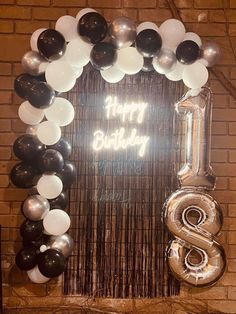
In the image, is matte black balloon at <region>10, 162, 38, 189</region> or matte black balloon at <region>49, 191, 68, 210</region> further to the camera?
matte black balloon at <region>49, 191, 68, 210</region>

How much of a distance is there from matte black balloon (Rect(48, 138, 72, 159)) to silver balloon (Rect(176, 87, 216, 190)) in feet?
2.54

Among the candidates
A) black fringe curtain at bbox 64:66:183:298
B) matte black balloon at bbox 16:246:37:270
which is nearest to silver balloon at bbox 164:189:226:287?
black fringe curtain at bbox 64:66:183:298

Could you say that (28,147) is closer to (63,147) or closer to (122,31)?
(63,147)

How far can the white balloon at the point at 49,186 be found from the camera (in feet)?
9.45

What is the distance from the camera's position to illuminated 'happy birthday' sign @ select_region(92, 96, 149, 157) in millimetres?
3191

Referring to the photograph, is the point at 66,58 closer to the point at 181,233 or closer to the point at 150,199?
the point at 150,199

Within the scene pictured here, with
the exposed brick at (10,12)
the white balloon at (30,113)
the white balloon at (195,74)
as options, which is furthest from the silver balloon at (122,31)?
the exposed brick at (10,12)

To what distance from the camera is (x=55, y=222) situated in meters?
2.89

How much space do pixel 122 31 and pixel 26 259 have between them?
152cm

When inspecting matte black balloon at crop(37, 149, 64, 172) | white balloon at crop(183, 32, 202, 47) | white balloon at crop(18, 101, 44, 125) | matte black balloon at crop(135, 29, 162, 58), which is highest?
white balloon at crop(183, 32, 202, 47)

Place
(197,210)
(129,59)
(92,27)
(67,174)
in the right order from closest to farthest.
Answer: (92,27) < (129,59) < (67,174) < (197,210)

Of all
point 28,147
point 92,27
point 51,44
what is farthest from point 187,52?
point 28,147

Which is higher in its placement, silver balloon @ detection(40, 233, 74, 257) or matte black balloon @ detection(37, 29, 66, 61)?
matte black balloon @ detection(37, 29, 66, 61)

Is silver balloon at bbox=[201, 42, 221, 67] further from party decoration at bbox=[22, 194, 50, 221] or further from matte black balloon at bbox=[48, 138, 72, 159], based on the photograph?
party decoration at bbox=[22, 194, 50, 221]
